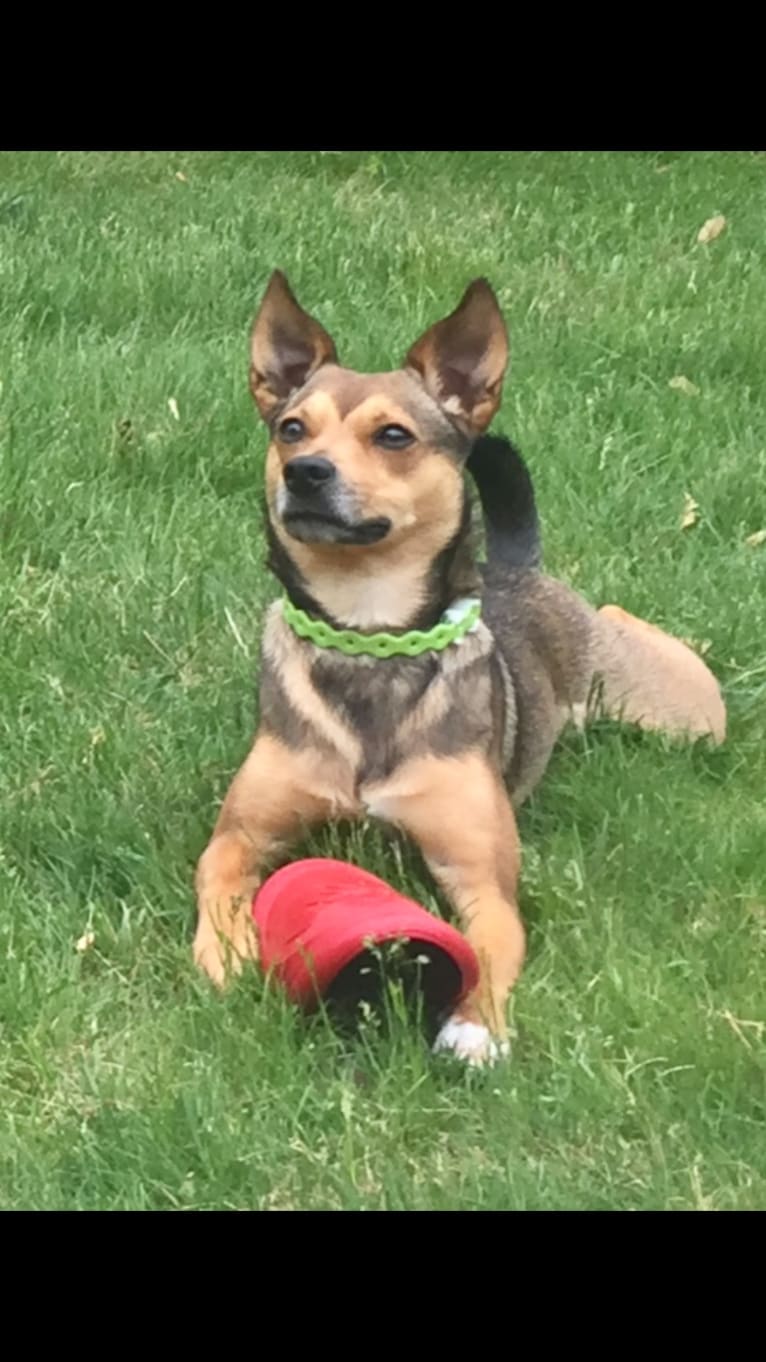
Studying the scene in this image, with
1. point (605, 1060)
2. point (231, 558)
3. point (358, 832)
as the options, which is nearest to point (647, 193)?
point (231, 558)

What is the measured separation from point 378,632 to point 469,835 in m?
0.48

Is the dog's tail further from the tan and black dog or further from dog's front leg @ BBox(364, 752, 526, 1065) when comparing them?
dog's front leg @ BBox(364, 752, 526, 1065)

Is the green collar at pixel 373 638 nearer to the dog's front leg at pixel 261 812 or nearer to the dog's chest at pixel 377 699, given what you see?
the dog's chest at pixel 377 699

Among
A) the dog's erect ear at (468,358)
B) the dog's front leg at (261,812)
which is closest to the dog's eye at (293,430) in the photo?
the dog's erect ear at (468,358)

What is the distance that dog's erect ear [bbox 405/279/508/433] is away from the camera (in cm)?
423

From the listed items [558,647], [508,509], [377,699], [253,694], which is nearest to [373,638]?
[377,699]

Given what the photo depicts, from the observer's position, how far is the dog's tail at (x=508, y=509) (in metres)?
5.07

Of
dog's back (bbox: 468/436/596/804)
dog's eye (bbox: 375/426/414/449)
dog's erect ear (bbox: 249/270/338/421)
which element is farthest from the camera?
dog's back (bbox: 468/436/596/804)

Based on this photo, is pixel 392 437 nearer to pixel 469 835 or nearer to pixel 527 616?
pixel 469 835

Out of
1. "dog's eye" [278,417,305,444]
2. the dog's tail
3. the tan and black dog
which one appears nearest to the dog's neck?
the tan and black dog

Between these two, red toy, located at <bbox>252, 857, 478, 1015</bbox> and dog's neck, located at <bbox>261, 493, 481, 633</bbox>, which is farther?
dog's neck, located at <bbox>261, 493, 481, 633</bbox>

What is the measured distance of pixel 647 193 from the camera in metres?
9.51

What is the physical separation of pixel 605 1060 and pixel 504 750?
1.10 meters

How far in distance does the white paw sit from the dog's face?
3.40 ft
